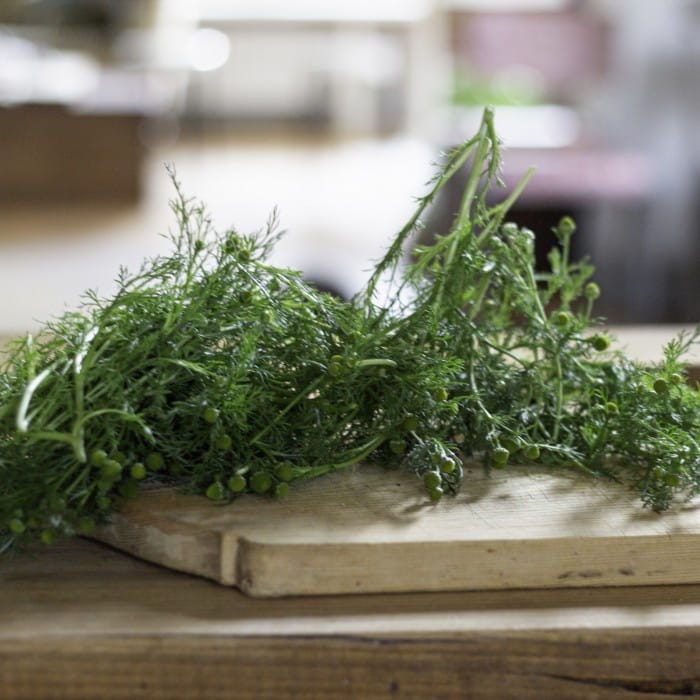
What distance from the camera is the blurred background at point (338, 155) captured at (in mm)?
3332

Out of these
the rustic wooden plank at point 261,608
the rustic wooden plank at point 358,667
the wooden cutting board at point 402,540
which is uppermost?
the wooden cutting board at point 402,540

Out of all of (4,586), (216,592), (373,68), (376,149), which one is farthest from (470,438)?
(373,68)

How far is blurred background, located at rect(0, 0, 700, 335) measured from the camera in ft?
10.9

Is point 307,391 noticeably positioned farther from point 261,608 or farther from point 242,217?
point 242,217

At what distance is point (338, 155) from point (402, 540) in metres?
6.99

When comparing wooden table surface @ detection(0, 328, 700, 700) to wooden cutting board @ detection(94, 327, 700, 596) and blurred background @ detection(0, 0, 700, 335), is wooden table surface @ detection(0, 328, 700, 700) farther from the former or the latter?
blurred background @ detection(0, 0, 700, 335)

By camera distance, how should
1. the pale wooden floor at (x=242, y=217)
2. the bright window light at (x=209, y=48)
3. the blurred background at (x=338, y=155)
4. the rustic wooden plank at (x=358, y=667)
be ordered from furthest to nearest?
the bright window light at (x=209, y=48), the blurred background at (x=338, y=155), the pale wooden floor at (x=242, y=217), the rustic wooden plank at (x=358, y=667)

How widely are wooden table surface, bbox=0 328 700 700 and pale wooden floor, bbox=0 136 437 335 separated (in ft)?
0.89

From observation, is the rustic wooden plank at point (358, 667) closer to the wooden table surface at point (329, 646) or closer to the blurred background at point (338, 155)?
the wooden table surface at point (329, 646)

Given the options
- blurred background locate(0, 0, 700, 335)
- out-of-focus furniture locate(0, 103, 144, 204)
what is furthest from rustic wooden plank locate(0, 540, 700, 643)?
out-of-focus furniture locate(0, 103, 144, 204)

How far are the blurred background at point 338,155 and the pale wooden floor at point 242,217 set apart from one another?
0.05 ft

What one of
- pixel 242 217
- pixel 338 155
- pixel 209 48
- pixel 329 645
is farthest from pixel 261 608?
pixel 209 48

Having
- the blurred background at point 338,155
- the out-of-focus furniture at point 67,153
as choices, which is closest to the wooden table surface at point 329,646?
the blurred background at point 338,155

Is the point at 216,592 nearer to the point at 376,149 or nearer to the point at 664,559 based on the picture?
the point at 664,559
